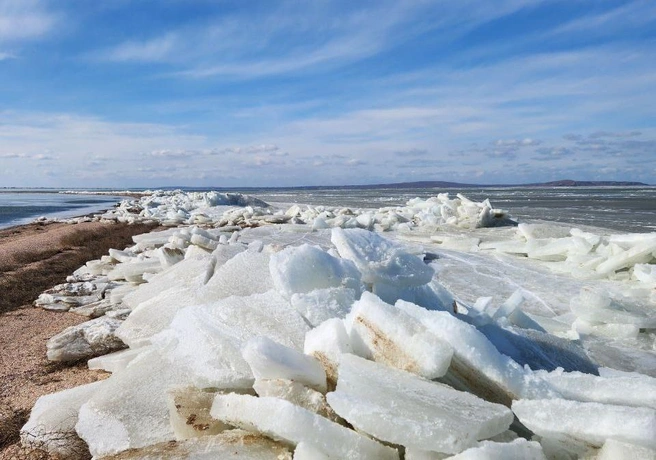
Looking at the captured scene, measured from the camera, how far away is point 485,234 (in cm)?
904

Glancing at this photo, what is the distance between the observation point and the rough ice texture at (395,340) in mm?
1907

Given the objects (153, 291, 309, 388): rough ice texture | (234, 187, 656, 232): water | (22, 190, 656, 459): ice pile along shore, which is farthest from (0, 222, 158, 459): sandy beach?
(234, 187, 656, 232): water

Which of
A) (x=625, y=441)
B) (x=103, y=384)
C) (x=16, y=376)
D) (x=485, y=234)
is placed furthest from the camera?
(x=485, y=234)

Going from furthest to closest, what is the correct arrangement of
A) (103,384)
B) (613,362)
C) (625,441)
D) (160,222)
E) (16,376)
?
(160,222) < (16,376) < (613,362) < (103,384) < (625,441)

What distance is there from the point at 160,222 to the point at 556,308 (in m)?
13.5

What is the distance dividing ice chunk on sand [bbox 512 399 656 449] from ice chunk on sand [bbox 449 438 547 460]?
0.11 meters

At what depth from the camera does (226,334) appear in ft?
8.22


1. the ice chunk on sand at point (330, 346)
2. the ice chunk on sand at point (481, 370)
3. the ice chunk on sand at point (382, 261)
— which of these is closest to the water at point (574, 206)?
the ice chunk on sand at point (382, 261)

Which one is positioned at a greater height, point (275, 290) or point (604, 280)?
point (275, 290)

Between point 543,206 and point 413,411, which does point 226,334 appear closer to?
point 413,411

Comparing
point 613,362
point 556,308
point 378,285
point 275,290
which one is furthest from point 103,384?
point 556,308

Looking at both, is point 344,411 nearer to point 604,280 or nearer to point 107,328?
point 107,328

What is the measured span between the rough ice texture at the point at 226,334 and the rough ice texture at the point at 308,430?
1.14ft

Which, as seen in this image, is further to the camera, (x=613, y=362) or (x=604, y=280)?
(x=604, y=280)
